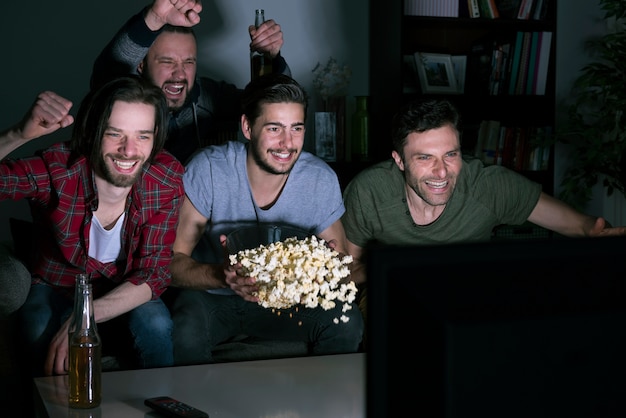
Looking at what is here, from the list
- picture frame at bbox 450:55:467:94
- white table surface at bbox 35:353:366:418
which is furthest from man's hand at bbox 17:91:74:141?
picture frame at bbox 450:55:467:94

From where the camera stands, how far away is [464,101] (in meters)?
3.79

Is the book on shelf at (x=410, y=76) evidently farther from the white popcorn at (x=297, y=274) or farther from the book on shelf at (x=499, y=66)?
the white popcorn at (x=297, y=274)

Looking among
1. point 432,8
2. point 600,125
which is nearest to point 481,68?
point 432,8

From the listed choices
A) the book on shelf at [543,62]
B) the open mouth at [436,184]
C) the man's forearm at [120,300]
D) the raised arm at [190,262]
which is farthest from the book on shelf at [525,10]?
the man's forearm at [120,300]

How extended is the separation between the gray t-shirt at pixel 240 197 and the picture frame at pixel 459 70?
1371mm

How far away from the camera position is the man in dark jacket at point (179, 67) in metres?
2.60

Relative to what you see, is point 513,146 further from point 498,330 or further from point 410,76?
point 498,330

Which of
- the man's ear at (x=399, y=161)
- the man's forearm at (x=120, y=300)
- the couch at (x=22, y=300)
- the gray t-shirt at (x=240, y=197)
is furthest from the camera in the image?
the man's ear at (x=399, y=161)

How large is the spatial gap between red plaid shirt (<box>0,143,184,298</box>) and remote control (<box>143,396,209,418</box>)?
0.75 meters

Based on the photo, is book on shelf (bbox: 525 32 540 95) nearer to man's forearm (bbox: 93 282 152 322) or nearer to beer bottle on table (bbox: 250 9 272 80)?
beer bottle on table (bbox: 250 9 272 80)

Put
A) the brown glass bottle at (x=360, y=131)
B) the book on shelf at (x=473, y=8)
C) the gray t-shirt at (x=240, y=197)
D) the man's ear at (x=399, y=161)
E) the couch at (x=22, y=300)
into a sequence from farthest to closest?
the book on shelf at (x=473, y=8)
the brown glass bottle at (x=360, y=131)
the man's ear at (x=399, y=161)
the gray t-shirt at (x=240, y=197)
the couch at (x=22, y=300)

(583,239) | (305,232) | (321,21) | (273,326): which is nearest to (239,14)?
(321,21)

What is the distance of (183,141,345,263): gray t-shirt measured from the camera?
257cm

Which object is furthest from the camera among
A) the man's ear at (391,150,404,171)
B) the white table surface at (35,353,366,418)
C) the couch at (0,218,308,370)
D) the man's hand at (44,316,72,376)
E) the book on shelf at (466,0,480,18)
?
the book on shelf at (466,0,480,18)
